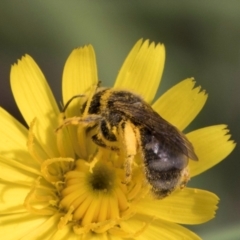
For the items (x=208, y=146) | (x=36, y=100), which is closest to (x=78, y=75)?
(x=36, y=100)

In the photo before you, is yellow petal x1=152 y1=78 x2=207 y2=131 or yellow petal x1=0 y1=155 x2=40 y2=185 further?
yellow petal x1=152 y1=78 x2=207 y2=131

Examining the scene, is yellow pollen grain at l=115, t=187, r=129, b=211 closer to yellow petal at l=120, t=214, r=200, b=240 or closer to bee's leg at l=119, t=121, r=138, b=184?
yellow petal at l=120, t=214, r=200, b=240

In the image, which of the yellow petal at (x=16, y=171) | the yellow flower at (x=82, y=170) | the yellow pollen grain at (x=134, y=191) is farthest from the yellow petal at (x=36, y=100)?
the yellow pollen grain at (x=134, y=191)

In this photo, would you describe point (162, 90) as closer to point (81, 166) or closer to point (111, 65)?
point (111, 65)

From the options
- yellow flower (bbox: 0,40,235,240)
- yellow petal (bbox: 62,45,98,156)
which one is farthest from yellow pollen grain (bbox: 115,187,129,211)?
yellow petal (bbox: 62,45,98,156)

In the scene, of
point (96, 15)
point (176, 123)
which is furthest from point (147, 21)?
point (176, 123)

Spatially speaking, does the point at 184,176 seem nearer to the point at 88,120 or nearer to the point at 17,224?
the point at 88,120

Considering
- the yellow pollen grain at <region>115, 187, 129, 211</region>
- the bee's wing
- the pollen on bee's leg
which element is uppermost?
the bee's wing
